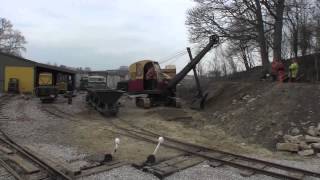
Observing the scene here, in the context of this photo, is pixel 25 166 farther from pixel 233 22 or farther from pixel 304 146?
pixel 233 22

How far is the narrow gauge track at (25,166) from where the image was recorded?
1057 cm

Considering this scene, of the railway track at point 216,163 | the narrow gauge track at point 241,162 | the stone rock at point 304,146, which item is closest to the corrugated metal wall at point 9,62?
the narrow gauge track at point 241,162

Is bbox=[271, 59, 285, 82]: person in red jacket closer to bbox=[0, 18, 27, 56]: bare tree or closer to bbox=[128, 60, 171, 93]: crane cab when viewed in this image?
bbox=[128, 60, 171, 93]: crane cab

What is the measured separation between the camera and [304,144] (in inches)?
572

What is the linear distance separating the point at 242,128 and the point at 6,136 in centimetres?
944

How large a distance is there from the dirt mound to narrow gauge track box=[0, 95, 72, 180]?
783 cm

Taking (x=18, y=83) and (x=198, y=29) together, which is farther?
(x=18, y=83)

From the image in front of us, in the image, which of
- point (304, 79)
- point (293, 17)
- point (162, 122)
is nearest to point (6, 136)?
point (162, 122)

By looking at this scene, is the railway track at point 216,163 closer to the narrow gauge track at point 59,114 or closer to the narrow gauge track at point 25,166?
the narrow gauge track at point 25,166

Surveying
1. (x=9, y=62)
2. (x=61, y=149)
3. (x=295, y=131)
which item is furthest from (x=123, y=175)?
(x=9, y=62)

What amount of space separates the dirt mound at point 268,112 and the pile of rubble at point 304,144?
0.57 metres

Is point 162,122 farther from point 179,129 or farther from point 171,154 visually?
point 171,154

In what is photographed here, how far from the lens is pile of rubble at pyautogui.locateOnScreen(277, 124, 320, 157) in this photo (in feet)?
45.9

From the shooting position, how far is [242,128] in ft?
62.0
